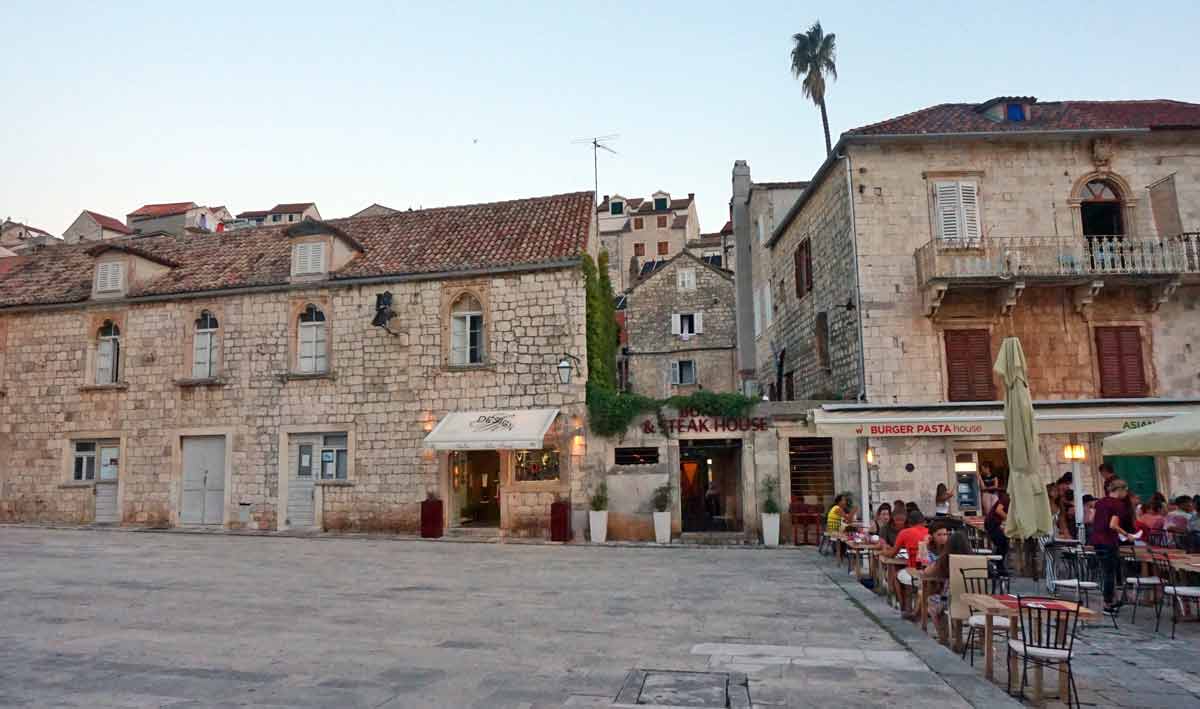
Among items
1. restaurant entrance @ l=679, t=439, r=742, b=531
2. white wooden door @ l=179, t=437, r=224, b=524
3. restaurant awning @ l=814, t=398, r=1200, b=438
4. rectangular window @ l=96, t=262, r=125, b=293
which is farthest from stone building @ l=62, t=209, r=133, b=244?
restaurant awning @ l=814, t=398, r=1200, b=438

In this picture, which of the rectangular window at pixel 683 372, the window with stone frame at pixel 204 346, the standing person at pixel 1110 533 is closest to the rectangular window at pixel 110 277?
the window with stone frame at pixel 204 346

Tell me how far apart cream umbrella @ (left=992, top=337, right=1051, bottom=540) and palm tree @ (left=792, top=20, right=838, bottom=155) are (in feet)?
94.4

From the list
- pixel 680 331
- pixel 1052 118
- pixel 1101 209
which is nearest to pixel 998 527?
pixel 1101 209

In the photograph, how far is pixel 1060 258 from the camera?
16.2 metres

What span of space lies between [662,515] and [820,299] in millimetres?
7106

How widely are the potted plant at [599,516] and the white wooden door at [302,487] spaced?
7031 millimetres

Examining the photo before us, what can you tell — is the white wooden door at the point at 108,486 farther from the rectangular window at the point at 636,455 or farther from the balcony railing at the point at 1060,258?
the balcony railing at the point at 1060,258

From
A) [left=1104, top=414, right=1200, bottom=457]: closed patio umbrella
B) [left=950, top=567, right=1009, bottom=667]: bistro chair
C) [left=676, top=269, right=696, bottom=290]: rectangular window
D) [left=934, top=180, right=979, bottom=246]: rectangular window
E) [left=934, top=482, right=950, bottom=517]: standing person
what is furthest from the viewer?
[left=676, top=269, right=696, bottom=290]: rectangular window

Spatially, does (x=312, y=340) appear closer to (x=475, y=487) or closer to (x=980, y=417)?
(x=475, y=487)

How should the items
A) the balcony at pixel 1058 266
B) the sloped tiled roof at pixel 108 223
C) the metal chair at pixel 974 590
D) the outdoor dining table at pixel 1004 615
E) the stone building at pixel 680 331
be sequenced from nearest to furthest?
the outdoor dining table at pixel 1004 615, the metal chair at pixel 974 590, the balcony at pixel 1058 266, the stone building at pixel 680 331, the sloped tiled roof at pixel 108 223

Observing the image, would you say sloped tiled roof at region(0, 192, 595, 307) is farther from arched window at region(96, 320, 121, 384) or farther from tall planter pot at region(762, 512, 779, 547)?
tall planter pot at region(762, 512, 779, 547)

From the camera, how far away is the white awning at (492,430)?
56.3 ft

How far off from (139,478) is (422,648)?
55.6ft

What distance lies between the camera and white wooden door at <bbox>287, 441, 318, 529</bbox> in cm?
1928
